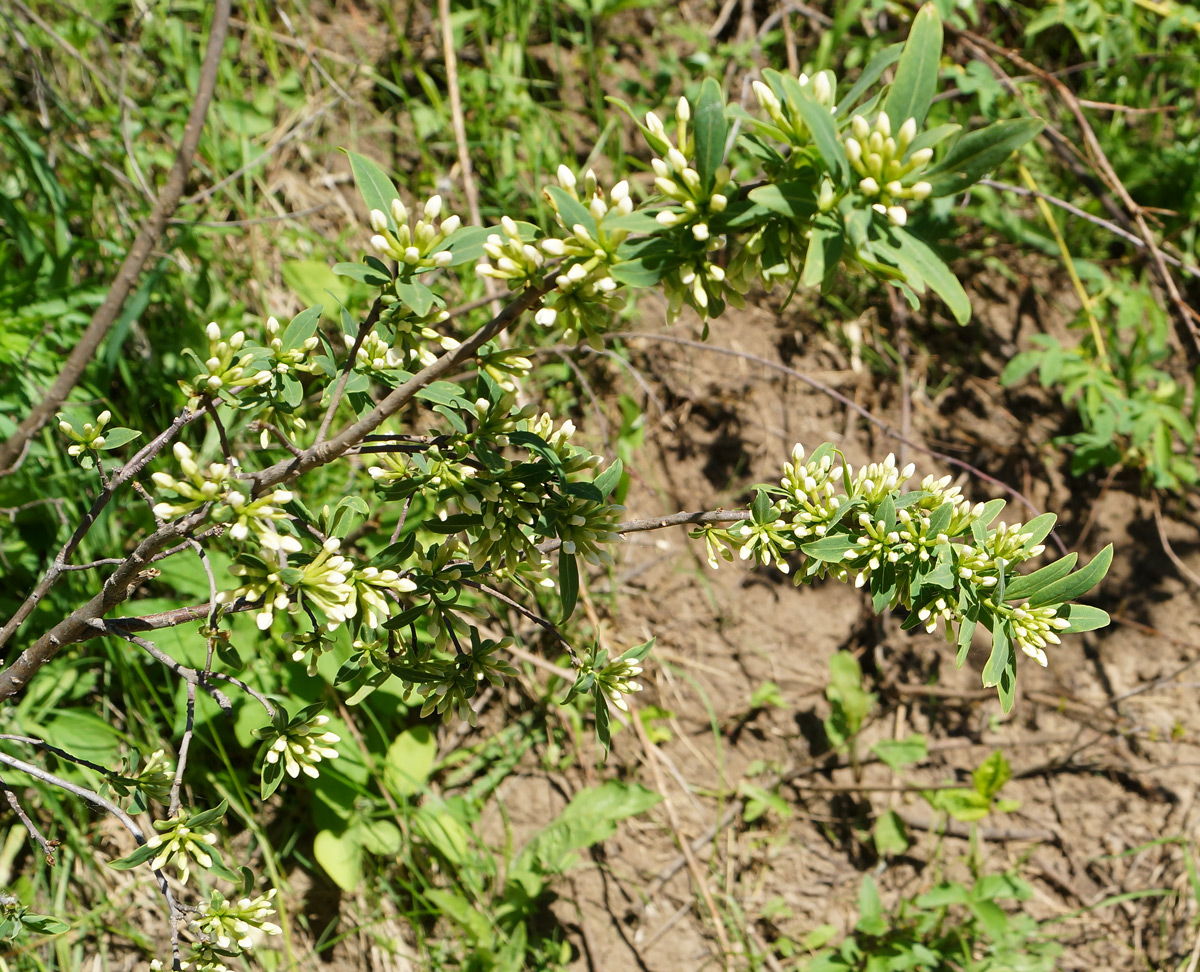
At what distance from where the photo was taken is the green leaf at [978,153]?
1097 millimetres

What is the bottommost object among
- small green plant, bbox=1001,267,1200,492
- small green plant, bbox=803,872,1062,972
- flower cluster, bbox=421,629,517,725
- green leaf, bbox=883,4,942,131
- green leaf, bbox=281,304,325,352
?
small green plant, bbox=803,872,1062,972

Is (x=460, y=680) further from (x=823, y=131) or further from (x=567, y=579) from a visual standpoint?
(x=823, y=131)

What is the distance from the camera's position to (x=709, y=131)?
1209 millimetres

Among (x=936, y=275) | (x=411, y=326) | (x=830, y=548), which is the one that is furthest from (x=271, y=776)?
(x=936, y=275)

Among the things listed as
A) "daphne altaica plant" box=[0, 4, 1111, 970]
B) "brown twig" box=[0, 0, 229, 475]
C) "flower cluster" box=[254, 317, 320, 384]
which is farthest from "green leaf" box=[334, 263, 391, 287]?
"brown twig" box=[0, 0, 229, 475]

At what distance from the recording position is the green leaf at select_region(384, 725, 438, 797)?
3.12m

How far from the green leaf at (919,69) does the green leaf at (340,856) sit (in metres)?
2.86

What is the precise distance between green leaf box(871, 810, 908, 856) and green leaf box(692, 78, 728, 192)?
3.17 meters

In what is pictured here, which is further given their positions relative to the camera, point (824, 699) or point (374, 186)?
point (824, 699)

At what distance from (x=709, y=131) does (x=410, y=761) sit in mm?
2645

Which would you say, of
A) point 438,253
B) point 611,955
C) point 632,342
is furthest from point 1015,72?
point 611,955

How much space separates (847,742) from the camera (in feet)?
11.9

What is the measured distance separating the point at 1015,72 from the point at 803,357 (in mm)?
1767

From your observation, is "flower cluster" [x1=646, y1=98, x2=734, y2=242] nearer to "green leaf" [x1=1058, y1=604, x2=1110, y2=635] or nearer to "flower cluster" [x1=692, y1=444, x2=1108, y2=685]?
"flower cluster" [x1=692, y1=444, x2=1108, y2=685]
